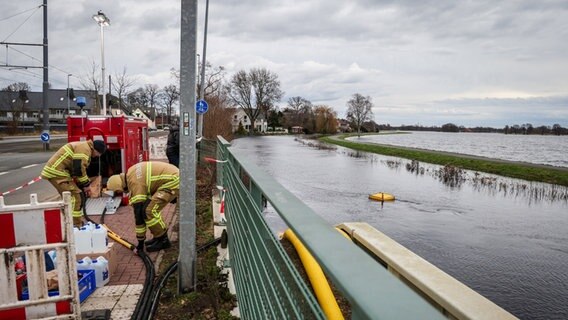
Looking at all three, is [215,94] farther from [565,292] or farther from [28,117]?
[28,117]

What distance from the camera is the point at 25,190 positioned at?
10953mm

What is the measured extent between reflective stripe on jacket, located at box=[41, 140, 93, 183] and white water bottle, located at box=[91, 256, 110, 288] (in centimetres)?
225

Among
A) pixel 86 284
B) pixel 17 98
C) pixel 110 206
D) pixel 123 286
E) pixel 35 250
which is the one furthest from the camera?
pixel 17 98

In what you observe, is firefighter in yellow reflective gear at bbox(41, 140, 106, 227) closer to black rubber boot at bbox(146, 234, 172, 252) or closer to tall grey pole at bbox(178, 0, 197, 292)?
black rubber boot at bbox(146, 234, 172, 252)

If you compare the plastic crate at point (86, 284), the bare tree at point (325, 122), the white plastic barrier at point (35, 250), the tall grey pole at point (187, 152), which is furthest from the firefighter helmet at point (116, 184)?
the bare tree at point (325, 122)

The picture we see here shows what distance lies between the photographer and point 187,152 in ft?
14.1

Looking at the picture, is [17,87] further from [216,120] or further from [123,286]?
[123,286]

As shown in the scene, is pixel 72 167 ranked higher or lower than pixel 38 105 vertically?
lower

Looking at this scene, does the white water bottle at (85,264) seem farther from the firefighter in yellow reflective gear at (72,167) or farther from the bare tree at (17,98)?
the bare tree at (17,98)

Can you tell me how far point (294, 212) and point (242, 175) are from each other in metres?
1.93

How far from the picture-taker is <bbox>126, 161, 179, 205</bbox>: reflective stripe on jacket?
18.9 ft

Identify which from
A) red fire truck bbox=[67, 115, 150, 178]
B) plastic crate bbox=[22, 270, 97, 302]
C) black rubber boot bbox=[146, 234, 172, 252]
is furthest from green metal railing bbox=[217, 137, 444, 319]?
red fire truck bbox=[67, 115, 150, 178]

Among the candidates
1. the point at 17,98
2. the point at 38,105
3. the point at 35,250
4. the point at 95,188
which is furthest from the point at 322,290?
the point at 38,105

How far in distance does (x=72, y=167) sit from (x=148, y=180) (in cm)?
152
